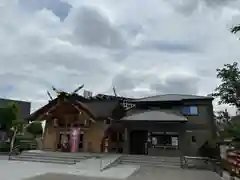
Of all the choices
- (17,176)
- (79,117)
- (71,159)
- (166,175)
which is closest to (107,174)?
(166,175)

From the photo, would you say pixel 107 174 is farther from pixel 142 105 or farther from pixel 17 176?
pixel 142 105

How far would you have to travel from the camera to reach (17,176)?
13.7m

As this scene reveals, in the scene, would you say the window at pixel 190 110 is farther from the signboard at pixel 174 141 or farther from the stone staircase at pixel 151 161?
the stone staircase at pixel 151 161

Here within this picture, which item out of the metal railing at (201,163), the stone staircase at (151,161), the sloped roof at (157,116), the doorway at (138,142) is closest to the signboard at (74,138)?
the sloped roof at (157,116)

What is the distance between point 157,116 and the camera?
77.3ft

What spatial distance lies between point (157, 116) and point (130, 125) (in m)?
2.84

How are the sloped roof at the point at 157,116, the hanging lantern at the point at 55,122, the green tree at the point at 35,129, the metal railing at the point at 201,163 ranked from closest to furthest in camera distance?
the metal railing at the point at 201,163 → the sloped roof at the point at 157,116 → the hanging lantern at the point at 55,122 → the green tree at the point at 35,129

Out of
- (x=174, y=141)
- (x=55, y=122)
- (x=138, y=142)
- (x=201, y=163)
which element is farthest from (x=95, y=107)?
(x=201, y=163)

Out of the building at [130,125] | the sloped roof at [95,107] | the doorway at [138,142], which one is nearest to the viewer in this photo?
the building at [130,125]

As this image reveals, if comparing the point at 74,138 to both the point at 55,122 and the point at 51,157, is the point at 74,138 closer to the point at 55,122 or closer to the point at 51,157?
Answer: the point at 55,122

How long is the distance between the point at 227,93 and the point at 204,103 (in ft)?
34.4

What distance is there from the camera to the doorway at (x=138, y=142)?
2545cm

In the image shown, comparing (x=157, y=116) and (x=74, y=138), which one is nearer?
(x=157, y=116)

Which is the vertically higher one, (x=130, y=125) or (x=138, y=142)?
(x=130, y=125)
